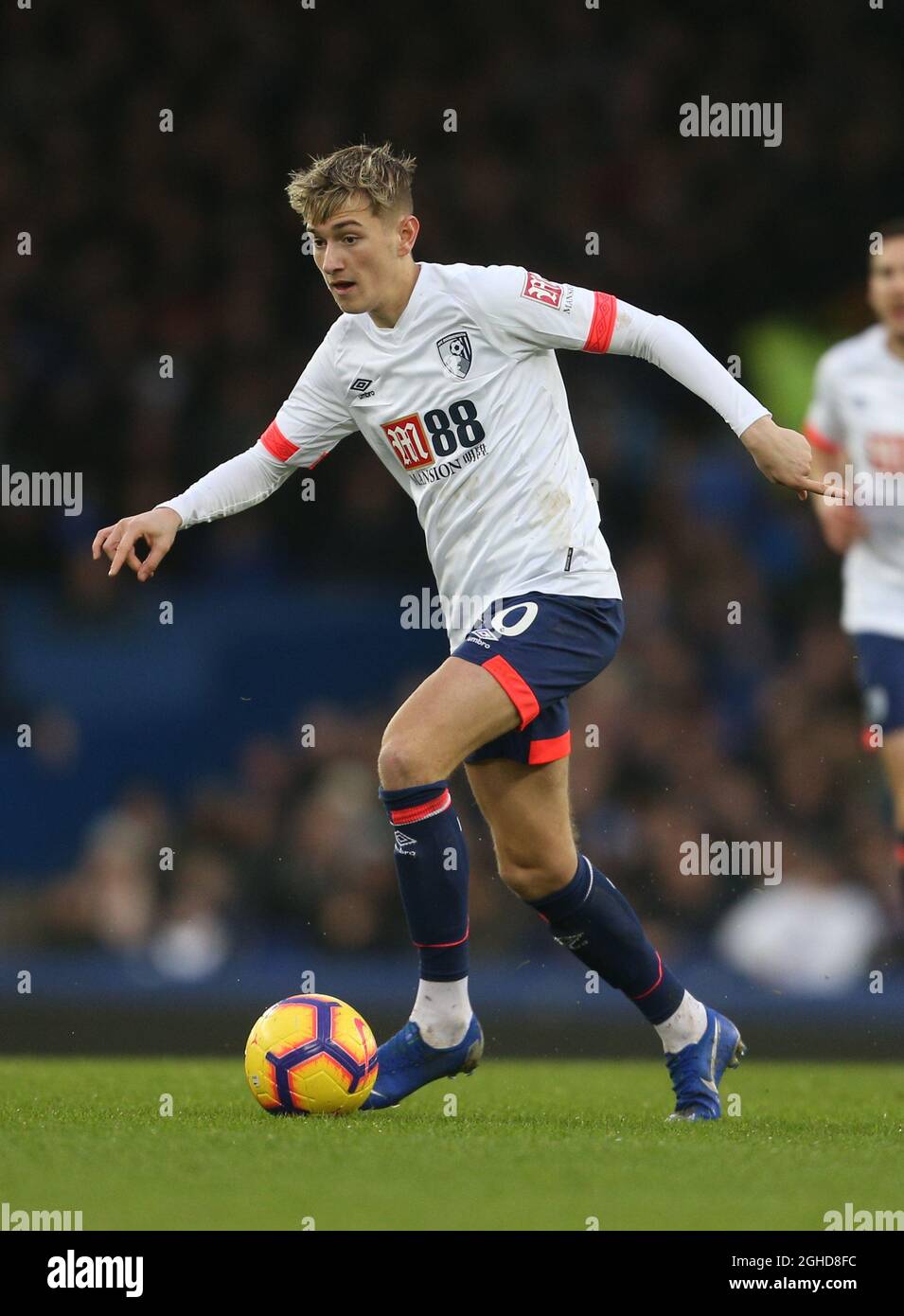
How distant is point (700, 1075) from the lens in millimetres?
5301

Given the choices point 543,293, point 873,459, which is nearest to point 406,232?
point 543,293

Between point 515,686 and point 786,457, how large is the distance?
35.0 inches

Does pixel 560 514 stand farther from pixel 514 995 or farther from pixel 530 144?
pixel 530 144

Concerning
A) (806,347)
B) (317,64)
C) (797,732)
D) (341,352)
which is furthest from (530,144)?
(341,352)

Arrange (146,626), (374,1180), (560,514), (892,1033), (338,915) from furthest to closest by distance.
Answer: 1. (146,626)
2. (338,915)
3. (892,1033)
4. (560,514)
5. (374,1180)

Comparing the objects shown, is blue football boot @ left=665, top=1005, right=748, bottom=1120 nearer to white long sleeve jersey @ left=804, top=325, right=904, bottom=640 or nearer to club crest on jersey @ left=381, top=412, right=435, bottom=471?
club crest on jersey @ left=381, top=412, right=435, bottom=471

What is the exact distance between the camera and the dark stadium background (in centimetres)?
1034

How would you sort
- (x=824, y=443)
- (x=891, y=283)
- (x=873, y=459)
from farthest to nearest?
1. (x=824, y=443)
2. (x=873, y=459)
3. (x=891, y=283)

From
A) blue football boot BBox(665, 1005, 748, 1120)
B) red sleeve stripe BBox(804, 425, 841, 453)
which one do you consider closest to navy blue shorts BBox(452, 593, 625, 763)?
blue football boot BBox(665, 1005, 748, 1120)

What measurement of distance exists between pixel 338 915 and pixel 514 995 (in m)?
1.25

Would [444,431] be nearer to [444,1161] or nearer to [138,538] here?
[138,538]

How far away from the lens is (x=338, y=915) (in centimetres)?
1043

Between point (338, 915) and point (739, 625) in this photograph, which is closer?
point (338, 915)

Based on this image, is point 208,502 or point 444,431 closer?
point 444,431
